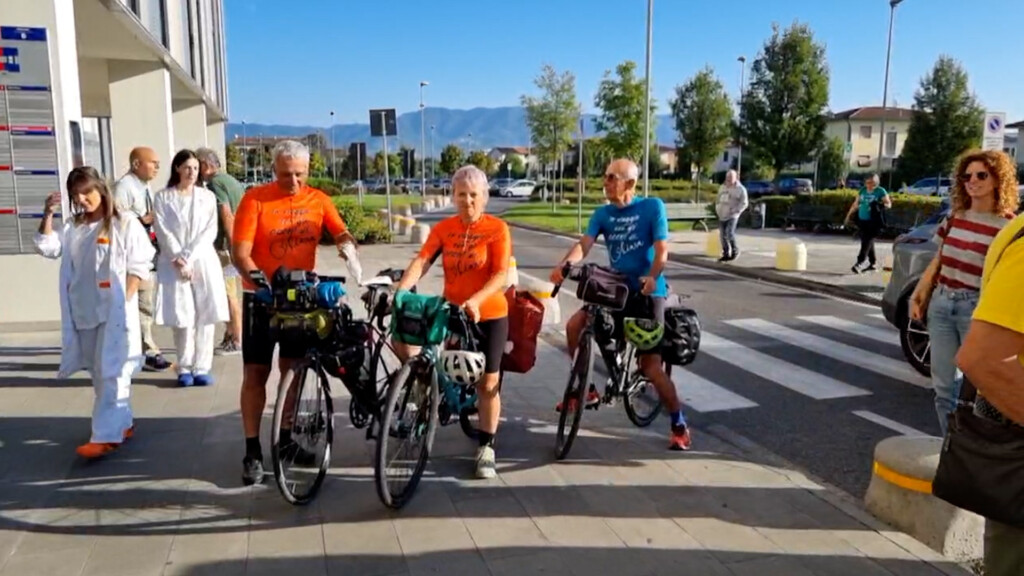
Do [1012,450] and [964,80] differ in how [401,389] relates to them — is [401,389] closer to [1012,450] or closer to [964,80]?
[1012,450]

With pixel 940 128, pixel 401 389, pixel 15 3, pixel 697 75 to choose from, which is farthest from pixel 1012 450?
pixel 940 128

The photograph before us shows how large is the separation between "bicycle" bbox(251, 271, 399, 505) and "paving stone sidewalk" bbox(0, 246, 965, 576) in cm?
20

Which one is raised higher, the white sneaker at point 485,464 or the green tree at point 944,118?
the green tree at point 944,118

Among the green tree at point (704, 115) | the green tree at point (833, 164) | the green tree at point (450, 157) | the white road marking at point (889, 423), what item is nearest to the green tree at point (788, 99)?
the green tree at point (704, 115)

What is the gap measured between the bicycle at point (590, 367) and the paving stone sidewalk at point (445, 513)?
0.26 meters

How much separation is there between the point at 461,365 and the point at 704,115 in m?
37.1

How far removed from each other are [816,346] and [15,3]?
29.8ft

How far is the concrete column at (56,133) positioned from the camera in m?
7.50

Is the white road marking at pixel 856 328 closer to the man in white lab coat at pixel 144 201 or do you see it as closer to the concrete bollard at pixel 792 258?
the concrete bollard at pixel 792 258

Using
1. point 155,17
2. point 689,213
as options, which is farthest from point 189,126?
point 689,213

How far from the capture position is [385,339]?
443 cm

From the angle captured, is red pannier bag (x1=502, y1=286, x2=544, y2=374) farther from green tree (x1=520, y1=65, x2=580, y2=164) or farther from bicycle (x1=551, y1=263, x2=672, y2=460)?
green tree (x1=520, y1=65, x2=580, y2=164)

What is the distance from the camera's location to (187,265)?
5898 mm

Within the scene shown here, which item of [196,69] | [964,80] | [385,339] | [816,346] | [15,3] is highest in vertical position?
[964,80]
